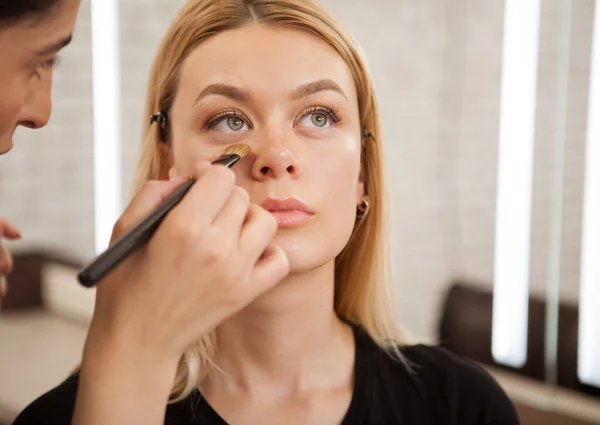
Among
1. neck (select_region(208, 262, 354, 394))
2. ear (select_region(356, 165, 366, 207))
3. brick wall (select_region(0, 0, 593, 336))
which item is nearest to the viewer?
neck (select_region(208, 262, 354, 394))

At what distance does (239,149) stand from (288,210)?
0.27 feet

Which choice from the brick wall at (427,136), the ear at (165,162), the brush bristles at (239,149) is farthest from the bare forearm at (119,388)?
the brick wall at (427,136)

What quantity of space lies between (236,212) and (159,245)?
Result: 6 cm

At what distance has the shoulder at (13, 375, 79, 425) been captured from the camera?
0.79 m

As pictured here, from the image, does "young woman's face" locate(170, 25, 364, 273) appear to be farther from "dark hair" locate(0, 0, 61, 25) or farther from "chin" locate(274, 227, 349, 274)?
"dark hair" locate(0, 0, 61, 25)

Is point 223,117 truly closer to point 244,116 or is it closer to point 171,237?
point 244,116

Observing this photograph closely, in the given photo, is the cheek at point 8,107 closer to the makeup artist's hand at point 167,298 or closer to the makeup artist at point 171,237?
the makeup artist at point 171,237

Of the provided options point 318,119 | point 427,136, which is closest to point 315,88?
point 318,119

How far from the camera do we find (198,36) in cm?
84

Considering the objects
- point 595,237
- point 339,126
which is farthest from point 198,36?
point 595,237

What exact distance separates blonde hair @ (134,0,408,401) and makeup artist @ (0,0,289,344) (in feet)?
1.02

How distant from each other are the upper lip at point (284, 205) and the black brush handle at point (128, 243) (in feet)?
0.67

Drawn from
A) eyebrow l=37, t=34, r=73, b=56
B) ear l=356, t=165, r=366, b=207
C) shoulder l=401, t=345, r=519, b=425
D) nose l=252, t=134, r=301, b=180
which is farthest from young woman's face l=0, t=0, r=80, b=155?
shoulder l=401, t=345, r=519, b=425

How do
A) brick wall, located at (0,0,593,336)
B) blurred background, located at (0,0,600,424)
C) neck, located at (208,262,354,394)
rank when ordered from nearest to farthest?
neck, located at (208,262,354,394) → blurred background, located at (0,0,600,424) → brick wall, located at (0,0,593,336)
